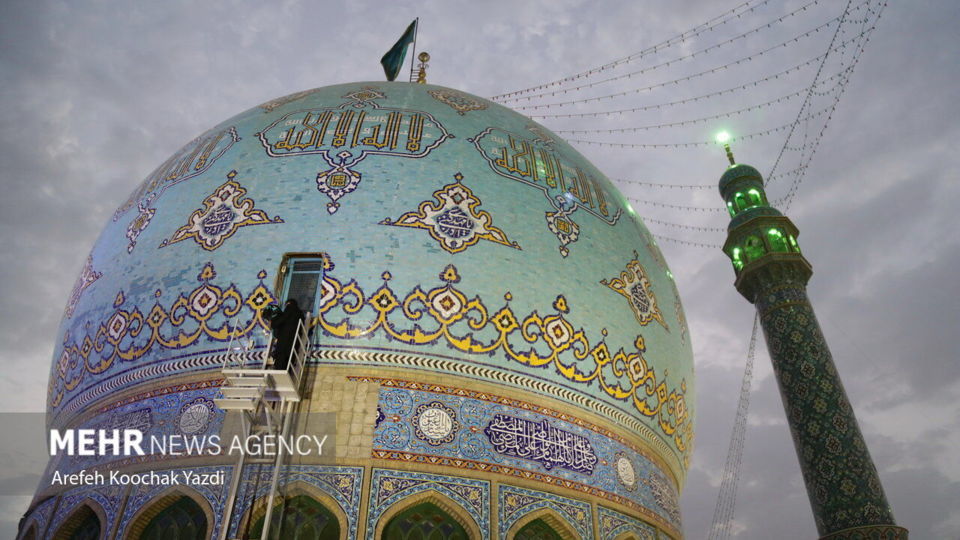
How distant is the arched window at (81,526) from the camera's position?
17.4 ft

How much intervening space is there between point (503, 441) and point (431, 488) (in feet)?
2.36

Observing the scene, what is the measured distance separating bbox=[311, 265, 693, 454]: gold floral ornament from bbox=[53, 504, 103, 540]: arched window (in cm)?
226

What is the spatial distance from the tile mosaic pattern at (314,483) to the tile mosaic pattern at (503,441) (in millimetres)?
280

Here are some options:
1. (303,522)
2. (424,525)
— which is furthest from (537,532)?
(303,522)

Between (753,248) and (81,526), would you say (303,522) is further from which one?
(753,248)

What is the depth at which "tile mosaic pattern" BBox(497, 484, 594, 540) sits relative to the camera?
5082mm

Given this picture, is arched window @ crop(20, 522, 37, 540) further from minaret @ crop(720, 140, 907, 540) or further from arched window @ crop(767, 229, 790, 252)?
arched window @ crop(767, 229, 790, 252)

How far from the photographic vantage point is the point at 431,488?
4.99 m

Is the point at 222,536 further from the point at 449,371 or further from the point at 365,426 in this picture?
the point at 449,371

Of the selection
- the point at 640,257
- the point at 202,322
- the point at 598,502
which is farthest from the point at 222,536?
the point at 640,257

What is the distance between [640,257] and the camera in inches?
284

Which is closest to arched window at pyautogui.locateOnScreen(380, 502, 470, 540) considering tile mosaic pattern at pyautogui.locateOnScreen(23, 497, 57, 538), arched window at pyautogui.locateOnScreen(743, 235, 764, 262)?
tile mosaic pattern at pyautogui.locateOnScreen(23, 497, 57, 538)

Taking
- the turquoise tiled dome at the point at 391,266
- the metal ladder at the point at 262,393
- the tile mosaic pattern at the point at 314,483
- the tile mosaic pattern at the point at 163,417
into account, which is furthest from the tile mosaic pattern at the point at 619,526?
the tile mosaic pattern at the point at 163,417

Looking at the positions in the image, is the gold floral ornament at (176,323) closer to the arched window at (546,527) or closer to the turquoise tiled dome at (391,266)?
the turquoise tiled dome at (391,266)
